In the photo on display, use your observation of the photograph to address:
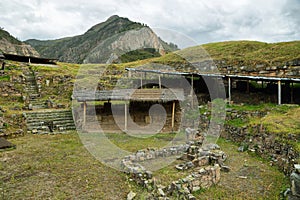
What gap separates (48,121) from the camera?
54.5 feet

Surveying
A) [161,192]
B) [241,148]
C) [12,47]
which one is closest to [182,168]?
[161,192]

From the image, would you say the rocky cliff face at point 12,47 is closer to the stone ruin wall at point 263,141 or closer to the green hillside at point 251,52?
the green hillside at point 251,52

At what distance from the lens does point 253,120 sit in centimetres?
1454

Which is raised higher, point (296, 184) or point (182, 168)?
point (296, 184)

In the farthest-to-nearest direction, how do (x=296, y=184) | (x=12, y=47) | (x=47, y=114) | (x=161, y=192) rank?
1. (x=12, y=47)
2. (x=47, y=114)
3. (x=161, y=192)
4. (x=296, y=184)

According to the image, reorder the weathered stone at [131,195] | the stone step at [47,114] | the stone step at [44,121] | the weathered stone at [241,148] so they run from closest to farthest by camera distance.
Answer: the weathered stone at [131,195] < the weathered stone at [241,148] < the stone step at [44,121] < the stone step at [47,114]

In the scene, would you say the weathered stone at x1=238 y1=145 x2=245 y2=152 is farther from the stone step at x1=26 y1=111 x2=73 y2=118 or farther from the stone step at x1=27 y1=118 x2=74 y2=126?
the stone step at x1=26 y1=111 x2=73 y2=118

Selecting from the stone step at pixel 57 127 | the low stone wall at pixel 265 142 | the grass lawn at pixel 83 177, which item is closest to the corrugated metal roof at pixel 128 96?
the stone step at pixel 57 127

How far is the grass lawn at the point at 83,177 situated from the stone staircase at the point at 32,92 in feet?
27.0

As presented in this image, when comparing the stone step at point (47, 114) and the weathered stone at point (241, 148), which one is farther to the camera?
the stone step at point (47, 114)

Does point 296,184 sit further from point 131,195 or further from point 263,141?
point 263,141

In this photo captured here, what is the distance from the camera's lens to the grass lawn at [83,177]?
7.29m

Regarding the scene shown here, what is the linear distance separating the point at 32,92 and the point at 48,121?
8050 millimetres

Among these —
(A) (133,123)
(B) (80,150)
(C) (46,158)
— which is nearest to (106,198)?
(C) (46,158)
